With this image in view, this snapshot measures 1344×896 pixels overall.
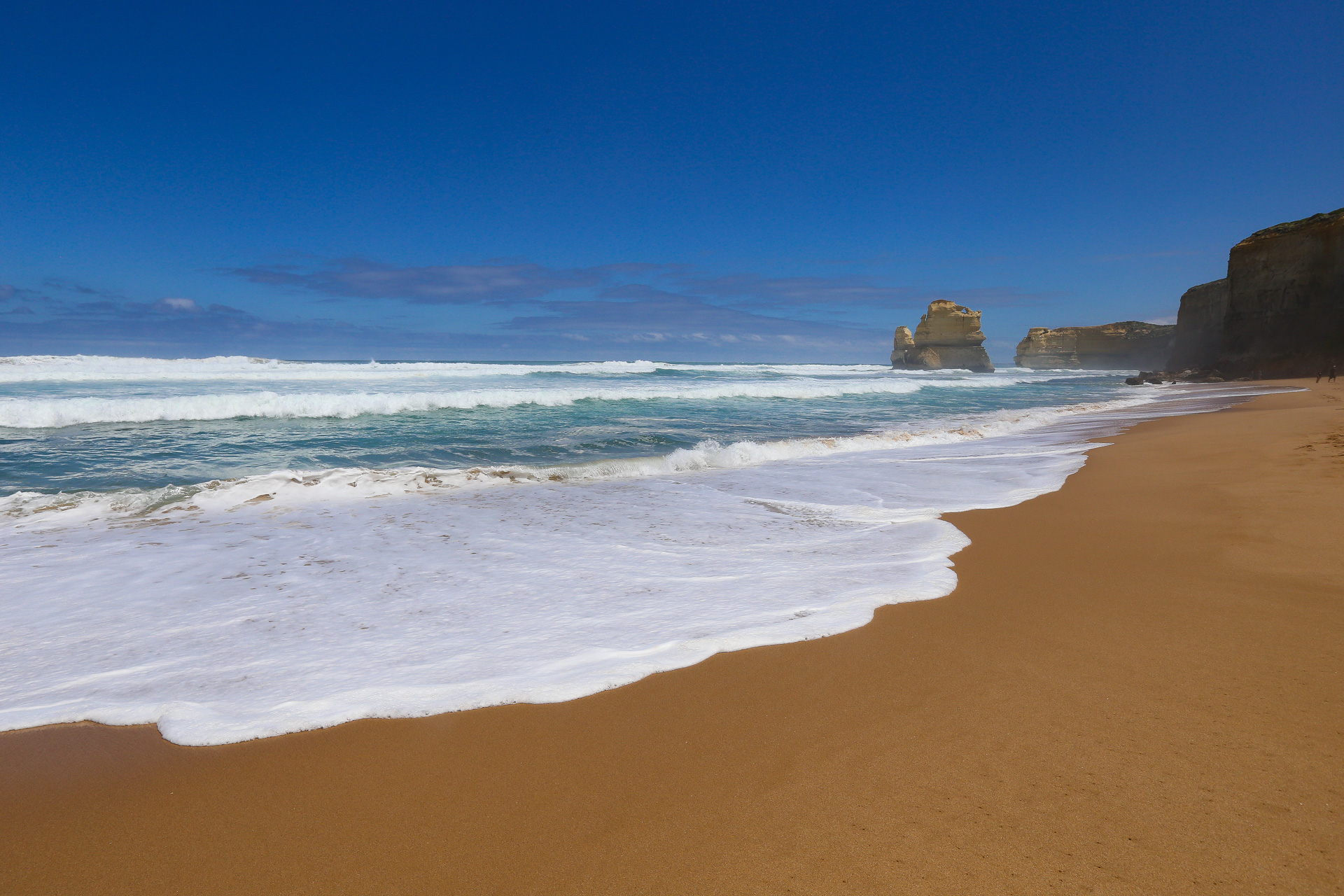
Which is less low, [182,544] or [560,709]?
[182,544]

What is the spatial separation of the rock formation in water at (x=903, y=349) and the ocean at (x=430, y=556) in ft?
194

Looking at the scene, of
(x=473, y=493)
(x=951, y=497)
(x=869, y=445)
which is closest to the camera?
(x=951, y=497)

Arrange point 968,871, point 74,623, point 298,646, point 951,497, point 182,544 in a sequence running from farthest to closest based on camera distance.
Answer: point 951,497 → point 182,544 → point 74,623 → point 298,646 → point 968,871

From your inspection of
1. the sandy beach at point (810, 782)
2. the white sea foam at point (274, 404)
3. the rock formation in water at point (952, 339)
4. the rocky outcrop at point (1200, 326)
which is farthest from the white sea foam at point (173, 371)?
the rock formation in water at point (952, 339)

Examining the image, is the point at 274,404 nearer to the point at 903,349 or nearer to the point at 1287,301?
the point at 1287,301

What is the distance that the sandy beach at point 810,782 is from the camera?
57.8 inches

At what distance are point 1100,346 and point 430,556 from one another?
77562 mm

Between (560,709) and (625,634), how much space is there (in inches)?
26.0

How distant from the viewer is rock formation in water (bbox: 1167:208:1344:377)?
23469 mm

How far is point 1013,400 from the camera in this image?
72.3ft

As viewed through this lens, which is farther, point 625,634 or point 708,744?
point 625,634

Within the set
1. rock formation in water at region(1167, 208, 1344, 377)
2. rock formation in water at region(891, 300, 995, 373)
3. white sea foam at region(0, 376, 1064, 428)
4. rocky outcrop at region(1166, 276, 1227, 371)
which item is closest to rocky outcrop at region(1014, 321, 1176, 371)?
rock formation in water at region(891, 300, 995, 373)

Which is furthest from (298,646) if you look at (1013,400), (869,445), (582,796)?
(1013,400)

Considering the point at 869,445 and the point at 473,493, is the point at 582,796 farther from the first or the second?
the point at 869,445
